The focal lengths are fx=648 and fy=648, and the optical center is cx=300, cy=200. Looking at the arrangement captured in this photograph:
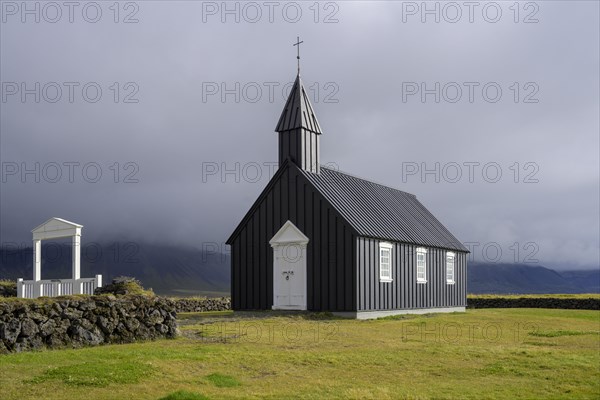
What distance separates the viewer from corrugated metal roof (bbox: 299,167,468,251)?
96.1 ft

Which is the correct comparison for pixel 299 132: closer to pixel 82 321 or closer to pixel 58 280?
pixel 58 280

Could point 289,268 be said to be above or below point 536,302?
above

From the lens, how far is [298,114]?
30922 millimetres

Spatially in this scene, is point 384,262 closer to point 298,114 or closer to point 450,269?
point 298,114

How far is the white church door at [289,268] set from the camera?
29.0 metres

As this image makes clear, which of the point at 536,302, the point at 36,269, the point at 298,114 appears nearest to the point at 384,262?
the point at 298,114

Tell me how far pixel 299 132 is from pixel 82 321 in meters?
16.4

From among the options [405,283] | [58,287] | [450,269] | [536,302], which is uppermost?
[58,287]

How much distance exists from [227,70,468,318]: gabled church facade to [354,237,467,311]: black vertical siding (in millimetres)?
46

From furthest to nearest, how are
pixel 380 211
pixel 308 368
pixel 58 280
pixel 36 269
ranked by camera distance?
pixel 380 211, pixel 36 269, pixel 58 280, pixel 308 368

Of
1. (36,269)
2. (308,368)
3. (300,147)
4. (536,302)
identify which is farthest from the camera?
(536,302)

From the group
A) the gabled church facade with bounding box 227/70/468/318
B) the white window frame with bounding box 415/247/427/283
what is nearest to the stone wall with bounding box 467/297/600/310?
the gabled church facade with bounding box 227/70/468/318

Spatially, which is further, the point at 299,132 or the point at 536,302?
the point at 536,302

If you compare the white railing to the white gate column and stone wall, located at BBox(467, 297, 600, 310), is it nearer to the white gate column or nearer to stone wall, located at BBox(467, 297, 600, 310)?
the white gate column
